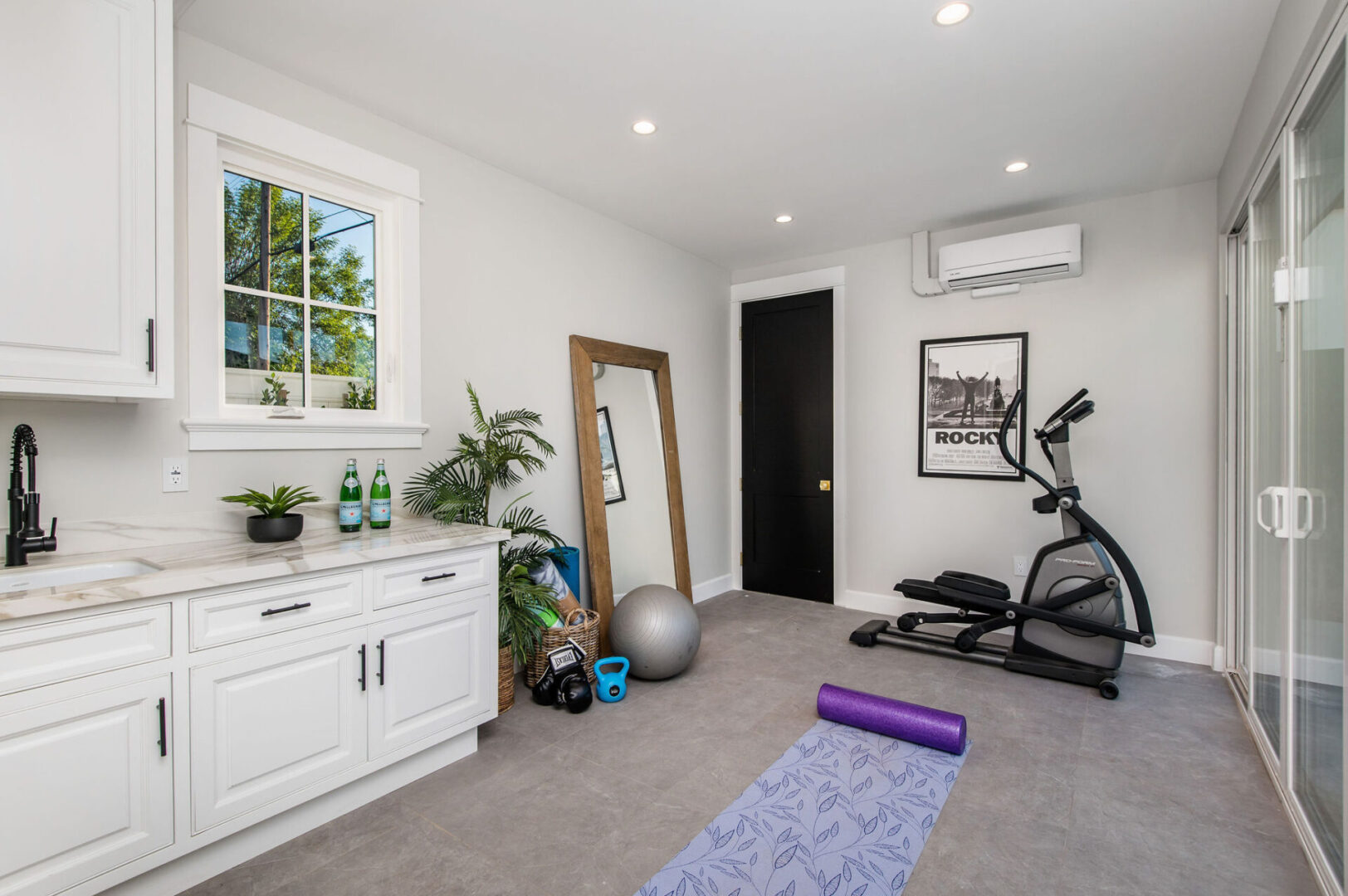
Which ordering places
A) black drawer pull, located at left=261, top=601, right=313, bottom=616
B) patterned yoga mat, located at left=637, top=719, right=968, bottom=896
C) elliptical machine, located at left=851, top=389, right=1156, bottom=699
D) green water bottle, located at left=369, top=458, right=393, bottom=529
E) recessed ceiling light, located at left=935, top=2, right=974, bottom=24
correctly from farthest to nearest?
elliptical machine, located at left=851, top=389, right=1156, bottom=699
green water bottle, located at left=369, top=458, right=393, bottom=529
recessed ceiling light, located at left=935, top=2, right=974, bottom=24
black drawer pull, located at left=261, top=601, right=313, bottom=616
patterned yoga mat, located at left=637, top=719, right=968, bottom=896

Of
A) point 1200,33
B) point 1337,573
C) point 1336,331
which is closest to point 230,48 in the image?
point 1200,33

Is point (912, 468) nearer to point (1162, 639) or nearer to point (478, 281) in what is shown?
point (1162, 639)

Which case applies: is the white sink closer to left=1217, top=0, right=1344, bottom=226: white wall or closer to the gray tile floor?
the gray tile floor

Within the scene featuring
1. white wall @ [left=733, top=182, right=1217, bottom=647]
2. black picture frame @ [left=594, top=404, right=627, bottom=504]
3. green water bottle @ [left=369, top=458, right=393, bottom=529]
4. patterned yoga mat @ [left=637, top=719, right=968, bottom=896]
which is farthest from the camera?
black picture frame @ [left=594, top=404, right=627, bottom=504]

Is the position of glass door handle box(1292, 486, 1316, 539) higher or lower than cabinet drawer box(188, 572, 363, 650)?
higher

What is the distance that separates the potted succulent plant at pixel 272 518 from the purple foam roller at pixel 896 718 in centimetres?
230

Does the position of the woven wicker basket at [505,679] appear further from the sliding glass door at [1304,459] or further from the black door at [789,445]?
the sliding glass door at [1304,459]

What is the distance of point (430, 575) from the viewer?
238 centimetres

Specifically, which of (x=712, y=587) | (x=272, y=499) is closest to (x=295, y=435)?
(x=272, y=499)

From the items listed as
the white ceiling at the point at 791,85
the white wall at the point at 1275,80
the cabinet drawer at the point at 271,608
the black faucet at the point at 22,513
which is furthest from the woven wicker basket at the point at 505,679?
the white wall at the point at 1275,80

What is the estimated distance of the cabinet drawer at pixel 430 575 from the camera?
2.25 meters

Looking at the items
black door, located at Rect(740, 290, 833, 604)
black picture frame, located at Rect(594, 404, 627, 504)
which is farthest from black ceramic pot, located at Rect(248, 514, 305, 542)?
black door, located at Rect(740, 290, 833, 604)

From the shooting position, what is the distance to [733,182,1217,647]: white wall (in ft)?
11.9

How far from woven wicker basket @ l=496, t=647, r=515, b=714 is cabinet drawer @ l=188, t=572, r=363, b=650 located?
0.86 metres
